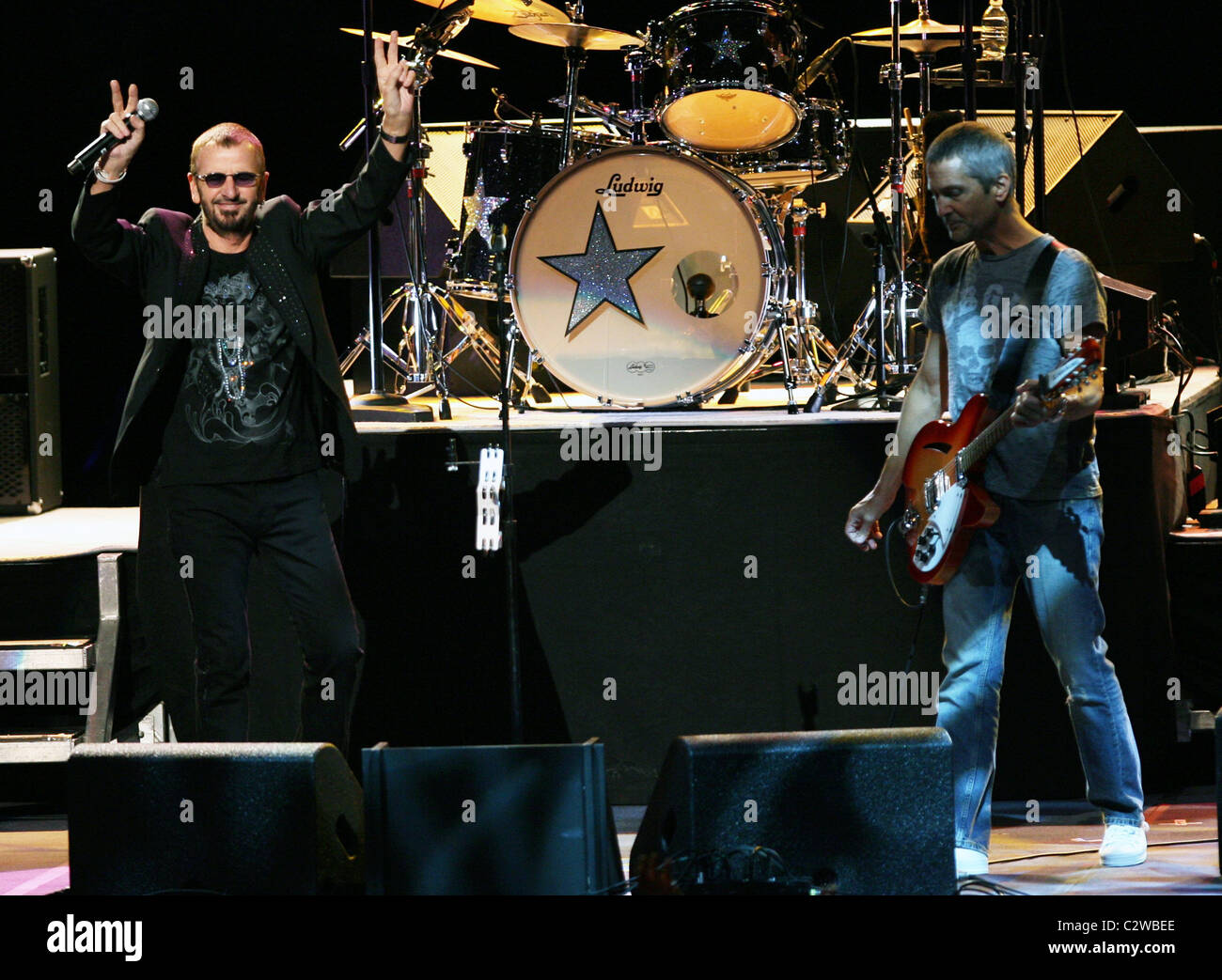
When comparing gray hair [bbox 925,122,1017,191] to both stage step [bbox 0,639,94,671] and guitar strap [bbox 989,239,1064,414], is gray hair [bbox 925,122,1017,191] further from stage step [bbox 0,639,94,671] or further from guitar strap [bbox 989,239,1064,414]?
stage step [bbox 0,639,94,671]

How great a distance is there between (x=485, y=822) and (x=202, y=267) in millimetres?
2075

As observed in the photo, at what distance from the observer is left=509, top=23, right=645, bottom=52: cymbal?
6715mm

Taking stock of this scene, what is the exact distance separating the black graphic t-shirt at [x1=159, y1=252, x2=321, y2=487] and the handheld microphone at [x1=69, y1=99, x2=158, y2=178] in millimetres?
468

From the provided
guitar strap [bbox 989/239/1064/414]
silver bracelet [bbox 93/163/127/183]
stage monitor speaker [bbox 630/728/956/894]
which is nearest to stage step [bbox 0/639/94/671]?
silver bracelet [bbox 93/163/127/183]

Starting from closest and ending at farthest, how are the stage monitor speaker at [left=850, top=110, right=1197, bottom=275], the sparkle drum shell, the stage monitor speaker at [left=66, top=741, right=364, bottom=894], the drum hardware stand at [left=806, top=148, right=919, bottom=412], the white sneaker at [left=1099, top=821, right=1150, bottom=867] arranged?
the stage monitor speaker at [left=66, top=741, right=364, bottom=894]
the white sneaker at [left=1099, top=821, right=1150, bottom=867]
the drum hardware stand at [left=806, top=148, right=919, bottom=412]
the sparkle drum shell
the stage monitor speaker at [left=850, top=110, right=1197, bottom=275]

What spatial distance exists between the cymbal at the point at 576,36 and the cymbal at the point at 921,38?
1.19m

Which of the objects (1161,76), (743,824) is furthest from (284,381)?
(1161,76)

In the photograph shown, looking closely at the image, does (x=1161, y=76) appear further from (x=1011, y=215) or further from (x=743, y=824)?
(x=743, y=824)

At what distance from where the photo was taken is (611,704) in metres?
5.84

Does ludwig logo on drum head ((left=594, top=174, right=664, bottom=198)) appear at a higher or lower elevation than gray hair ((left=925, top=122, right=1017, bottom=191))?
higher

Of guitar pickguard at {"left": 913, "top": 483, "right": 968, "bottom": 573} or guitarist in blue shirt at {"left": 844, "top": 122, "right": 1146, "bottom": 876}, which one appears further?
guitar pickguard at {"left": 913, "top": 483, "right": 968, "bottom": 573}

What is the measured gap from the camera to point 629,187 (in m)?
6.24

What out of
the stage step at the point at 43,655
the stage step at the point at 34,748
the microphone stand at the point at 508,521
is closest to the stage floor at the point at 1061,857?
the stage step at the point at 34,748

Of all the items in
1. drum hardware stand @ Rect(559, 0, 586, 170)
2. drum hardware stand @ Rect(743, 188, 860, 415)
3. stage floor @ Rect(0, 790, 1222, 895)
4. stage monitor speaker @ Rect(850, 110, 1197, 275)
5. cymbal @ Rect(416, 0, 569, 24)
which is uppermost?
cymbal @ Rect(416, 0, 569, 24)
